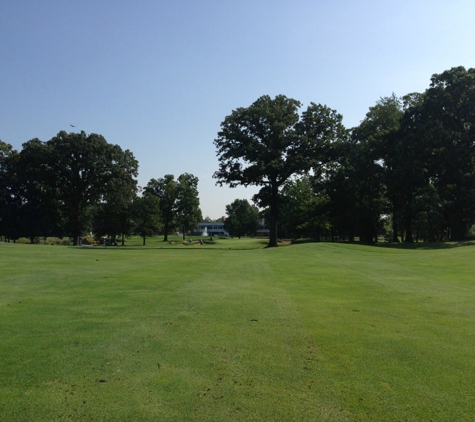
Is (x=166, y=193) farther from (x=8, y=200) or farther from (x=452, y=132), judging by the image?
(x=452, y=132)

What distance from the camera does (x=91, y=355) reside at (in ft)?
20.5

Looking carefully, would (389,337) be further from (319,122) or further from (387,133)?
(387,133)

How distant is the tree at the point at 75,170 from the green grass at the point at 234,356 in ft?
171

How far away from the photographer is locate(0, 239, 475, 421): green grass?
4609 mm

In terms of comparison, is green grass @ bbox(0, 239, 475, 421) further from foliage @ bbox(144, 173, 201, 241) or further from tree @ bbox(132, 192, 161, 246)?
foliage @ bbox(144, 173, 201, 241)

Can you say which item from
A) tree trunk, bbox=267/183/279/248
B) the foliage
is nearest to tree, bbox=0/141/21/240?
the foliage

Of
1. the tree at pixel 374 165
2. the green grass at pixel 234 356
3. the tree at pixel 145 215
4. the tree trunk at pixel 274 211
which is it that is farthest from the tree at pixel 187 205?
the green grass at pixel 234 356

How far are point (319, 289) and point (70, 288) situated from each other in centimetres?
752

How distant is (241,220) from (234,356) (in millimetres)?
144477

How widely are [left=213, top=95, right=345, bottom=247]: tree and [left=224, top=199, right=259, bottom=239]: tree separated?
93308 mm

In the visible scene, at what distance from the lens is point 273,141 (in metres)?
51.1

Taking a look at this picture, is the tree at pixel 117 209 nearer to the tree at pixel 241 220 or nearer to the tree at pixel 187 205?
the tree at pixel 187 205

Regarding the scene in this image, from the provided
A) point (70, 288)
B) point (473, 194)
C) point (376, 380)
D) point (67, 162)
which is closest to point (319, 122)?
point (473, 194)

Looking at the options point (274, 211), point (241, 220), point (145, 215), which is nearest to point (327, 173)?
point (274, 211)
